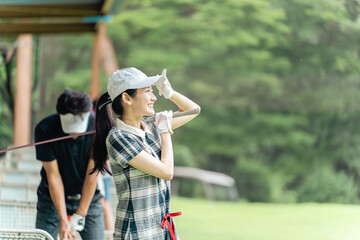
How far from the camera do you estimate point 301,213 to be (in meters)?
9.88

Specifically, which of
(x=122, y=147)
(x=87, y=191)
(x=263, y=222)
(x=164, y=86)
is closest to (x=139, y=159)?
(x=122, y=147)

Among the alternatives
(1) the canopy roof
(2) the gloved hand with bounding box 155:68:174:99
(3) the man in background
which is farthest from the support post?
(2) the gloved hand with bounding box 155:68:174:99

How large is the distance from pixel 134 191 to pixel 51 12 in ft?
18.9

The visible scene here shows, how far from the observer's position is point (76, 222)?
2.70 m

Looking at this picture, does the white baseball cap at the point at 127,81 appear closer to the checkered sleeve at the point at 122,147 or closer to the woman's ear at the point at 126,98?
the woman's ear at the point at 126,98

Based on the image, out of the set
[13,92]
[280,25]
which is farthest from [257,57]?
[13,92]

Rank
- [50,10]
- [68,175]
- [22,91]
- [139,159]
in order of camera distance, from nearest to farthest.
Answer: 1. [139,159]
2. [68,175]
3. [50,10]
4. [22,91]

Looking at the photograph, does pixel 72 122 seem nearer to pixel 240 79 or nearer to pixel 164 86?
pixel 164 86

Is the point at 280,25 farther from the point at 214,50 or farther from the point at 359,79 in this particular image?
the point at 359,79

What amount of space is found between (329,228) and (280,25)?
22.5ft

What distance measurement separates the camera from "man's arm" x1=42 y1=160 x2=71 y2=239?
2.68m

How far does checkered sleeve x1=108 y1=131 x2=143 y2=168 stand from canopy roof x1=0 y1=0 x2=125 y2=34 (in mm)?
4485

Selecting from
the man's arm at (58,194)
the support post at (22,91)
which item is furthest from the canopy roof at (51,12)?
the man's arm at (58,194)

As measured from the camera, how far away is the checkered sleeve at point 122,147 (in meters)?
2.01
